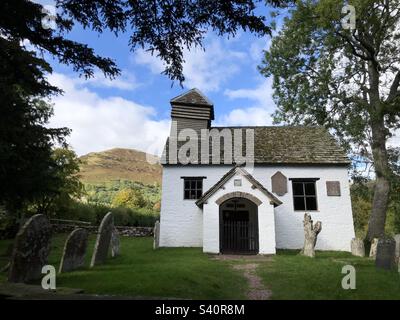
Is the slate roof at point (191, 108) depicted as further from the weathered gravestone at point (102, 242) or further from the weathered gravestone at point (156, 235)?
the weathered gravestone at point (102, 242)

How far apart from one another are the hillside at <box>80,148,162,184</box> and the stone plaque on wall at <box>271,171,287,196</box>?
72.1 m

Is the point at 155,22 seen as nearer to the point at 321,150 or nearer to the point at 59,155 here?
the point at 321,150

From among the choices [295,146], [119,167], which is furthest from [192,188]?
[119,167]

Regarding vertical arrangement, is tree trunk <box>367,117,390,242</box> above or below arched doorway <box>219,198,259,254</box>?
above

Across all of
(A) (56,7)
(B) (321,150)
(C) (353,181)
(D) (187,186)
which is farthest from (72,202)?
(A) (56,7)

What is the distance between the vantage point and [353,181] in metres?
23.2

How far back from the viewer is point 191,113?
25.4 metres

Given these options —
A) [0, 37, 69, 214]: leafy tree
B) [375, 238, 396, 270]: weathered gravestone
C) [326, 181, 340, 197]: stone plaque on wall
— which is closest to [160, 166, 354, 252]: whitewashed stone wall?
[326, 181, 340, 197]: stone plaque on wall

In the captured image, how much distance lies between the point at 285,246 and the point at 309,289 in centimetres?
1202

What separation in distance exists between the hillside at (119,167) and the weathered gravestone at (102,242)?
78.9 meters

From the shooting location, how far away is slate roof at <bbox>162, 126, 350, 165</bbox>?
21.8 m

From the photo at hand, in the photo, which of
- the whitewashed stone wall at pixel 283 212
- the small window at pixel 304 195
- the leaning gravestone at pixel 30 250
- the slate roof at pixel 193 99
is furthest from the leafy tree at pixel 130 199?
the leaning gravestone at pixel 30 250

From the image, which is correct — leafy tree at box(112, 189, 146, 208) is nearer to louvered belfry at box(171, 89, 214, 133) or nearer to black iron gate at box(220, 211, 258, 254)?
louvered belfry at box(171, 89, 214, 133)

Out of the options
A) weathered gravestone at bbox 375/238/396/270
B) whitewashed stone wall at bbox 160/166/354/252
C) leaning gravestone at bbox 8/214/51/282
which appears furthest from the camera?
whitewashed stone wall at bbox 160/166/354/252
